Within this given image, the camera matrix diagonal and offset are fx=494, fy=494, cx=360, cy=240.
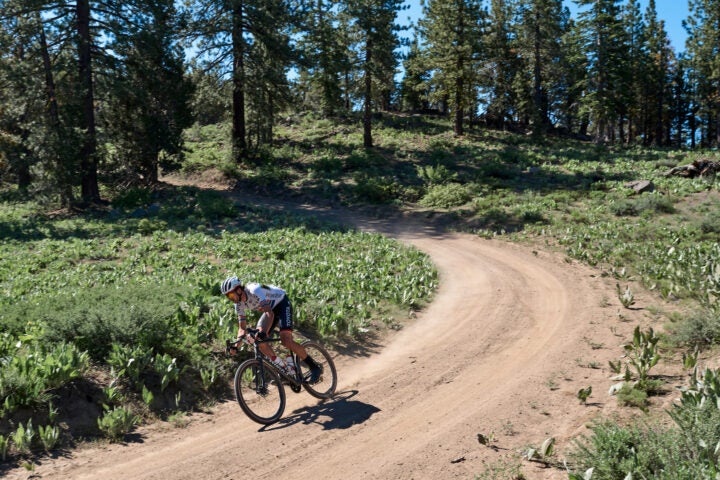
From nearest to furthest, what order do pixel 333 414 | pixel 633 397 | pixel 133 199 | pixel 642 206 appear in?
1. pixel 633 397
2. pixel 333 414
3. pixel 642 206
4. pixel 133 199

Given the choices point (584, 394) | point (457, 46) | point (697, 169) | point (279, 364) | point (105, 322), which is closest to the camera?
point (584, 394)

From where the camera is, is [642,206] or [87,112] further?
[87,112]

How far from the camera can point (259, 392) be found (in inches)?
303

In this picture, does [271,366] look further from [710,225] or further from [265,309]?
[710,225]

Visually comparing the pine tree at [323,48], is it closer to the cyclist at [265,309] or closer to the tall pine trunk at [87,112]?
the tall pine trunk at [87,112]

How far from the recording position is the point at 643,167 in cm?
3316

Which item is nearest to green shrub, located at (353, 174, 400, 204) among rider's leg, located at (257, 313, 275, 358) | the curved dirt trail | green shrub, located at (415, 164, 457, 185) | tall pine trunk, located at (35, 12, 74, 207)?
green shrub, located at (415, 164, 457, 185)

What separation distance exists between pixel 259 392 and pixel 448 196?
21624mm

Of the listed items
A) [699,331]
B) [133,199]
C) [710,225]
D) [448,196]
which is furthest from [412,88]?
[699,331]

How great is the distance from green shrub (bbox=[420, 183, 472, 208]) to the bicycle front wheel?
20.6 meters

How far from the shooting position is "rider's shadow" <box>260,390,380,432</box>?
→ 24.5 ft

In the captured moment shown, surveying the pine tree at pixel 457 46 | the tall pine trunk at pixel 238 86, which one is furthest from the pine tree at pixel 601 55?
the tall pine trunk at pixel 238 86

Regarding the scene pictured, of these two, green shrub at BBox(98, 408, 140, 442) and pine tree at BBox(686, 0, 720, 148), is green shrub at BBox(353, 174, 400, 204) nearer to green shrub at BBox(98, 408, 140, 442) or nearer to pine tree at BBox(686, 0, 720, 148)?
green shrub at BBox(98, 408, 140, 442)

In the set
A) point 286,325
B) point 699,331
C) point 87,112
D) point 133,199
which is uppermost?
point 87,112
